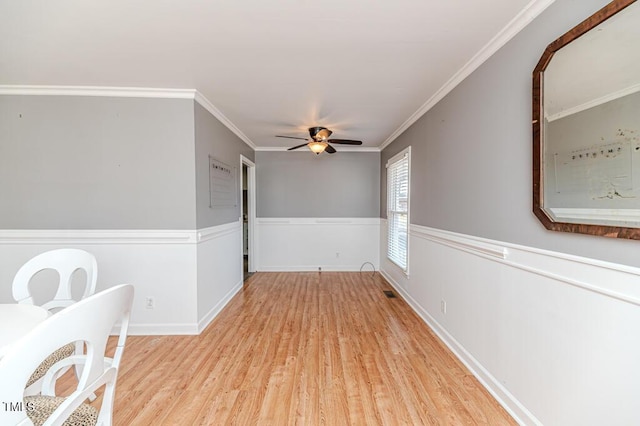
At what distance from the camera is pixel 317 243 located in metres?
5.39

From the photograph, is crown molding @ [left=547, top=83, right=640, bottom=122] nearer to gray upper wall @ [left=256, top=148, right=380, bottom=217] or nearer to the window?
the window

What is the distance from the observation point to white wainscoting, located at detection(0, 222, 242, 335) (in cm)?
266

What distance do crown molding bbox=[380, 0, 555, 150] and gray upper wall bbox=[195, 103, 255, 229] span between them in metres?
2.42

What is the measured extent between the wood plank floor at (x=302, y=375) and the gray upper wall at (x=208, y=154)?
3.95 ft

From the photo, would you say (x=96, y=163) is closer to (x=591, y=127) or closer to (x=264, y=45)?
(x=264, y=45)

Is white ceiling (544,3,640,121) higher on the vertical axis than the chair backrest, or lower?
higher

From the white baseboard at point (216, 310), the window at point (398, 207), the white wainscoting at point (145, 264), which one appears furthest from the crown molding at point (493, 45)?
the white baseboard at point (216, 310)

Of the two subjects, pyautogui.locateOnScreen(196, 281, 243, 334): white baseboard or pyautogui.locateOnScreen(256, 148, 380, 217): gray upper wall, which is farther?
pyautogui.locateOnScreen(256, 148, 380, 217): gray upper wall

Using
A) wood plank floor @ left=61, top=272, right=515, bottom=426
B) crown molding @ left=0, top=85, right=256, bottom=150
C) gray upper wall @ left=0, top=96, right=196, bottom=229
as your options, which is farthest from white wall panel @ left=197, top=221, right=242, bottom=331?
crown molding @ left=0, top=85, right=256, bottom=150

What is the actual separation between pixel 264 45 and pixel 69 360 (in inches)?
81.5

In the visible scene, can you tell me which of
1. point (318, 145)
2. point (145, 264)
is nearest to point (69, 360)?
point (145, 264)

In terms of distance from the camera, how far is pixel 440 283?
2.70 meters

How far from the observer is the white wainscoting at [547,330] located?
1.11 meters

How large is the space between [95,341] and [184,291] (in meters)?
2.02
